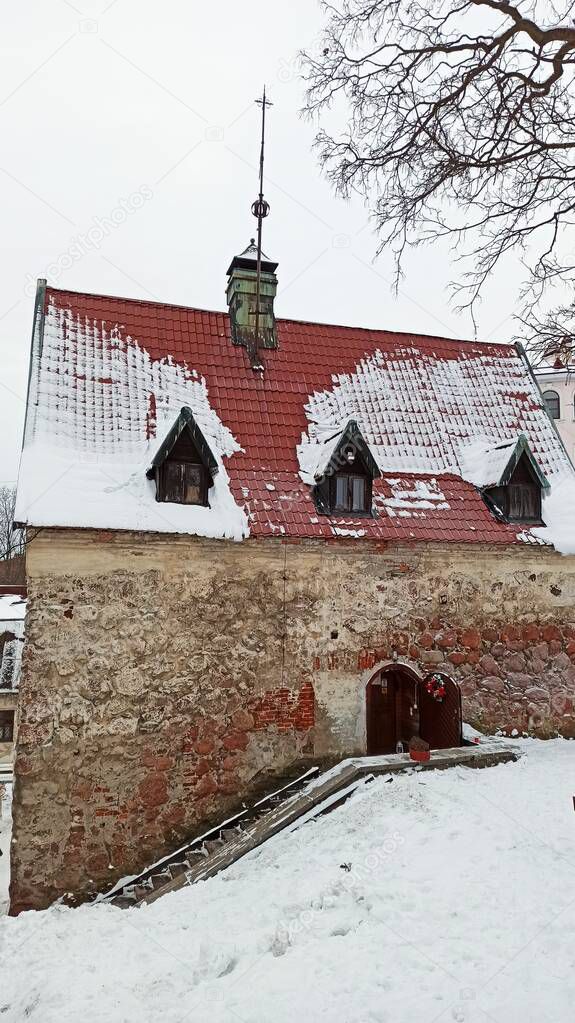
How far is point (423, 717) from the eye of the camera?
10.7 metres

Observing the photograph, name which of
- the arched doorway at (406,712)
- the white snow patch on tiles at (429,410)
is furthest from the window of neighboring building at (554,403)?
the arched doorway at (406,712)

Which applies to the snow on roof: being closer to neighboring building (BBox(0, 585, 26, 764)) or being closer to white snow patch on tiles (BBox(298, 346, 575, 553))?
white snow patch on tiles (BBox(298, 346, 575, 553))

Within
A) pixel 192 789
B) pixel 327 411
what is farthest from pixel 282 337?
pixel 192 789

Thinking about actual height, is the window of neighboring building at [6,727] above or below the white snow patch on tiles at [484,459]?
below

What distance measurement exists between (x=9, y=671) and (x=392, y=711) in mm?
16008

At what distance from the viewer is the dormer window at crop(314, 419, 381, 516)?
10.3 m

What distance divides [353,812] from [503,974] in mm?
3094

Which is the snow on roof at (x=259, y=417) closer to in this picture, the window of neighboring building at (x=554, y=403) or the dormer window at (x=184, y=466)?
the dormer window at (x=184, y=466)

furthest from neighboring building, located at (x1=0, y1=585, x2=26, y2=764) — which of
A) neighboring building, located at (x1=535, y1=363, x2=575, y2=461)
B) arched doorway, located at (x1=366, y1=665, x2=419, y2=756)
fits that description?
neighboring building, located at (x1=535, y1=363, x2=575, y2=461)

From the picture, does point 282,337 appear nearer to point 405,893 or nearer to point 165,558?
point 165,558

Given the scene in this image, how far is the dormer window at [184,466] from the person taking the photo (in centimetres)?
951

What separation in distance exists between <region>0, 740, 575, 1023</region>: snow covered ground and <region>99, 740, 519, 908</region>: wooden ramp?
0.31m

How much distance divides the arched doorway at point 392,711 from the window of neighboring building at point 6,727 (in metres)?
15.7

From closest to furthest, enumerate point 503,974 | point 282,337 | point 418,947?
point 503,974 → point 418,947 → point 282,337
